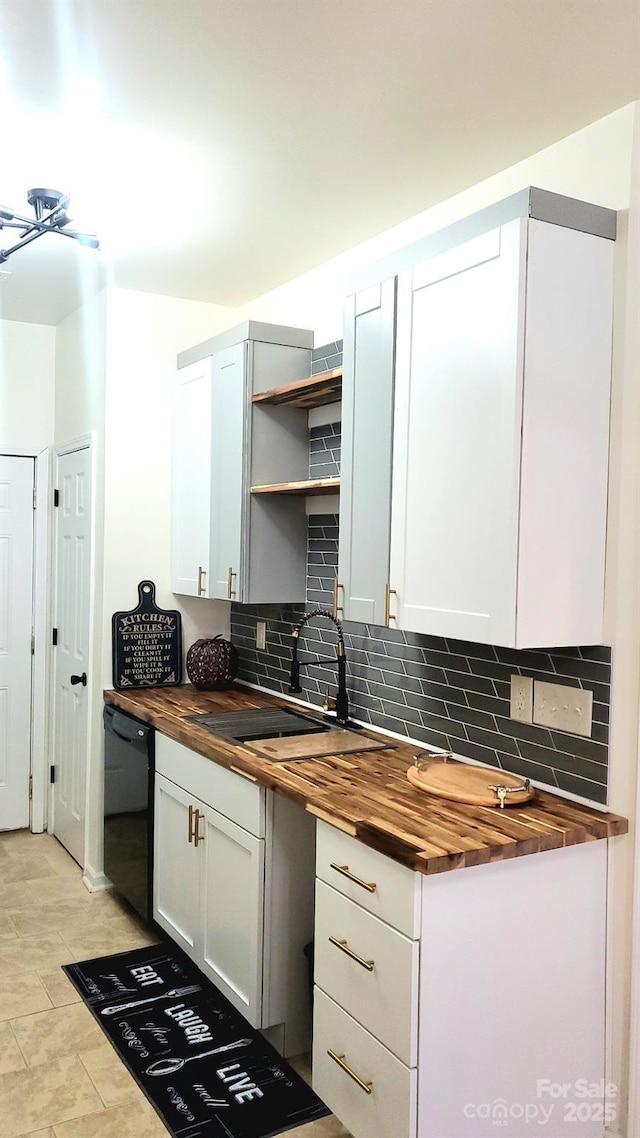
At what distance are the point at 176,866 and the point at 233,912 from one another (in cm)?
48

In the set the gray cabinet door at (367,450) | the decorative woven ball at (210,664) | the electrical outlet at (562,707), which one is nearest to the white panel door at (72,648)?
the decorative woven ball at (210,664)

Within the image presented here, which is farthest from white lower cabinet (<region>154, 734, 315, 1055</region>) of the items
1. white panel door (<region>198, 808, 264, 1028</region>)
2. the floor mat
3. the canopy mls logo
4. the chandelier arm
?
the chandelier arm

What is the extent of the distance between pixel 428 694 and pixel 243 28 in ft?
6.05

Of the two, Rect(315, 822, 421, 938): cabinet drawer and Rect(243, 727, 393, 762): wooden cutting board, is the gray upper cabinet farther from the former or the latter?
Rect(315, 822, 421, 938): cabinet drawer

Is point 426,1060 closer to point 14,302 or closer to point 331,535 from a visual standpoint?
point 331,535

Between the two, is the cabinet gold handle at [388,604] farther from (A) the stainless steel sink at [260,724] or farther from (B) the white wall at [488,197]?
(B) the white wall at [488,197]

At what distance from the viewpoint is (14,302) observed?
4.00 meters

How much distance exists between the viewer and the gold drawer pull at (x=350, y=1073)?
1.93m

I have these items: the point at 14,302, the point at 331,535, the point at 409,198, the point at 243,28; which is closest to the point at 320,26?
the point at 243,28

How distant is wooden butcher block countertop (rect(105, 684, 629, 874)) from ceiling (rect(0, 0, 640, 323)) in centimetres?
170

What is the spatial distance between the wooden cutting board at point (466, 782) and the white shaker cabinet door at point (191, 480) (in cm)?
144

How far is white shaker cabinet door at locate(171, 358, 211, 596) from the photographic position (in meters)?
3.54

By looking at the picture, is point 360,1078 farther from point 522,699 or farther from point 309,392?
point 309,392

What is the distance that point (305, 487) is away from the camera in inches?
116
